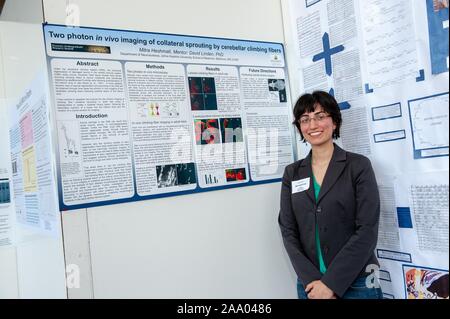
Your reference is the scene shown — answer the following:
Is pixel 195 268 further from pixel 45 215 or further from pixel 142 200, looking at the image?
pixel 45 215

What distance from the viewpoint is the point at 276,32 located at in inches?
90.5

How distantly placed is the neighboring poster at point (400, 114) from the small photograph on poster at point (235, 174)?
0.53m

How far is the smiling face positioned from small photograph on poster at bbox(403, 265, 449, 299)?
0.67 metres

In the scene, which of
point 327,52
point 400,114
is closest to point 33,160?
point 327,52

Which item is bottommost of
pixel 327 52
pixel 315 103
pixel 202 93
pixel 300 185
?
pixel 300 185

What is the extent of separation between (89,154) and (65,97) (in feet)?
0.84

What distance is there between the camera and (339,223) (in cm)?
163

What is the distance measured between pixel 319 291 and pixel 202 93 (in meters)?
1.07

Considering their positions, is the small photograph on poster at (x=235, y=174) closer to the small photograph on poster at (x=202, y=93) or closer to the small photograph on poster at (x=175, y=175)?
the small photograph on poster at (x=175, y=175)

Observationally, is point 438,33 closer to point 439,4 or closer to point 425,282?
point 439,4

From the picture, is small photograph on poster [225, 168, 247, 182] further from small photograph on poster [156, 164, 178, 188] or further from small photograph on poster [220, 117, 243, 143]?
small photograph on poster [156, 164, 178, 188]

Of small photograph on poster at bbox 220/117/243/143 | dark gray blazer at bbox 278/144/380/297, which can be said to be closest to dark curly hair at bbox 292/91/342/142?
dark gray blazer at bbox 278/144/380/297

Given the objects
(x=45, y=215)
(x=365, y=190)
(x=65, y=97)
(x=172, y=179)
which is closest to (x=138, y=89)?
(x=65, y=97)

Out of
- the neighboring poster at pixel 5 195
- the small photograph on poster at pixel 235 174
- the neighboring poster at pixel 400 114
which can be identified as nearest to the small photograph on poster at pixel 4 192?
the neighboring poster at pixel 5 195
